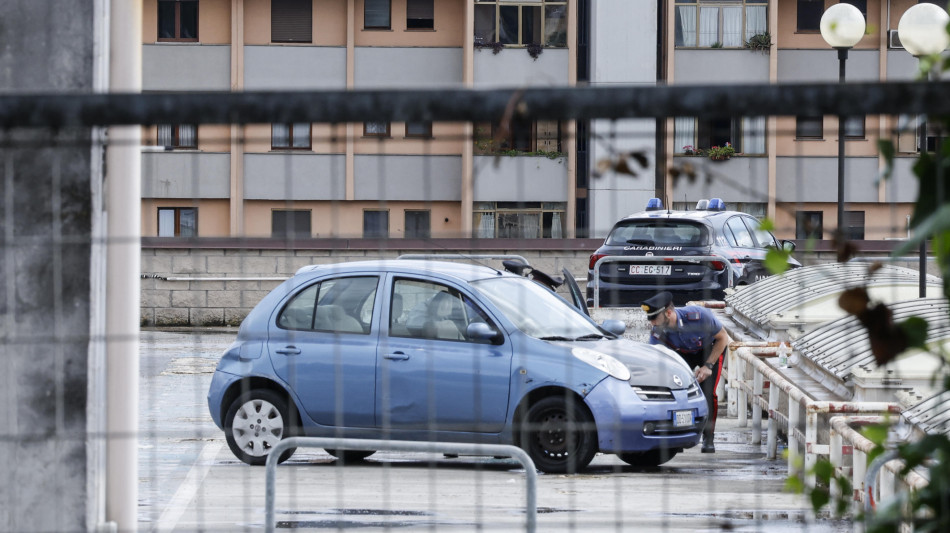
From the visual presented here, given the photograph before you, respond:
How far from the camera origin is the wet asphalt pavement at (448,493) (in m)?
8.80

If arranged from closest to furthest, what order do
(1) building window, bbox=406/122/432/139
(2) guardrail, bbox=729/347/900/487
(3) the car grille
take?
(1) building window, bbox=406/122/432/139 → (2) guardrail, bbox=729/347/900/487 → (3) the car grille

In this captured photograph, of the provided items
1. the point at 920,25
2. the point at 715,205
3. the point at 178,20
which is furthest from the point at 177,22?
the point at 920,25

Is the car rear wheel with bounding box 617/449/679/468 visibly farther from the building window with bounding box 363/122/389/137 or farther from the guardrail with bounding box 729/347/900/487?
the building window with bounding box 363/122/389/137

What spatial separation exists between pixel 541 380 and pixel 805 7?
3198 centimetres

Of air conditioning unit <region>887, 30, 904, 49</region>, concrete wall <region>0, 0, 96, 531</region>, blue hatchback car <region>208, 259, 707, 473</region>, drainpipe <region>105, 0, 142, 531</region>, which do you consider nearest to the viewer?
concrete wall <region>0, 0, 96, 531</region>

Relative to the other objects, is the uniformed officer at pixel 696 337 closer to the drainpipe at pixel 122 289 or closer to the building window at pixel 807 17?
the drainpipe at pixel 122 289

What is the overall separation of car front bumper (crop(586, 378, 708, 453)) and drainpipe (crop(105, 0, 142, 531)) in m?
5.99

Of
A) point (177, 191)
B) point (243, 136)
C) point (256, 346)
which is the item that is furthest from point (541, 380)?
point (243, 136)

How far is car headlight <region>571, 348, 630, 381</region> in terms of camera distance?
1084 centimetres

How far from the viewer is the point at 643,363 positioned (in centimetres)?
1114

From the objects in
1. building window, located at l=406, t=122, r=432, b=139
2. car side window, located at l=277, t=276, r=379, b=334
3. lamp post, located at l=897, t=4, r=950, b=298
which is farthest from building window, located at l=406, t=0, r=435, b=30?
building window, located at l=406, t=122, r=432, b=139

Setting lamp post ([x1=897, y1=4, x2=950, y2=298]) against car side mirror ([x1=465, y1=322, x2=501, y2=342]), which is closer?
car side mirror ([x1=465, y1=322, x2=501, y2=342])

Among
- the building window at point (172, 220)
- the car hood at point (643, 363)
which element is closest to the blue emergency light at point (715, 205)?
the car hood at point (643, 363)

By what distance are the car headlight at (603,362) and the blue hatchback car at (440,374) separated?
0.03 ft
